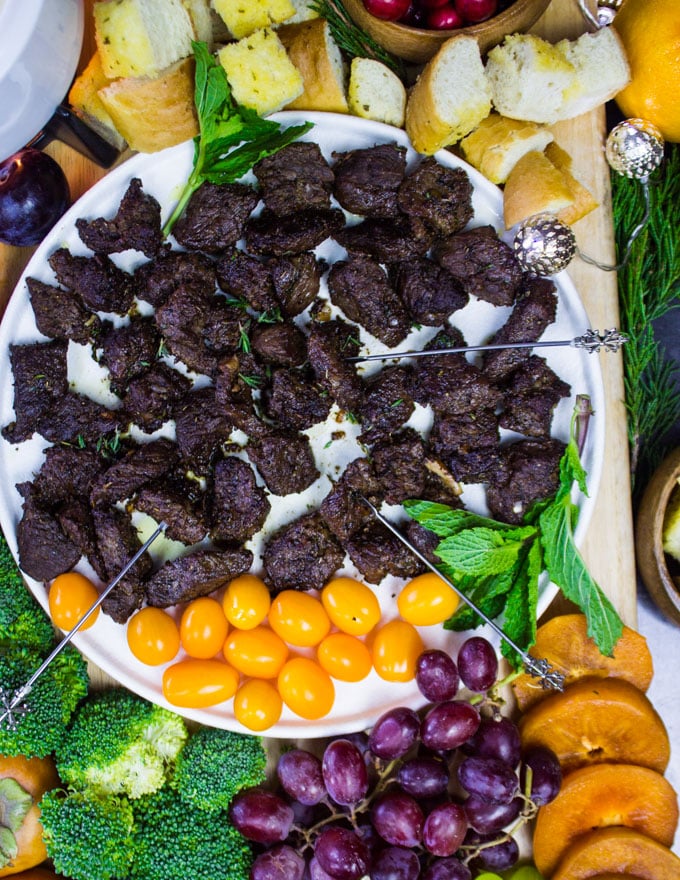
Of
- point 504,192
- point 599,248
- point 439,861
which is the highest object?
point 504,192

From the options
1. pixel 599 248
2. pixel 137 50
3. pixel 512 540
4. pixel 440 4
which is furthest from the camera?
pixel 599 248

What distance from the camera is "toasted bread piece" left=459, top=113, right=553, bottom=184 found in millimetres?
2324

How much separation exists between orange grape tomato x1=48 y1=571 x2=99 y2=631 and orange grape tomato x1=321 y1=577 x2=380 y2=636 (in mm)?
765

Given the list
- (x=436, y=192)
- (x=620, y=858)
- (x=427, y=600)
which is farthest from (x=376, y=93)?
(x=620, y=858)

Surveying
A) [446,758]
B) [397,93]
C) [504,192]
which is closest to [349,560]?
[446,758]

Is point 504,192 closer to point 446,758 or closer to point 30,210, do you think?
point 30,210

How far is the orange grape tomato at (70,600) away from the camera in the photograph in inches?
94.8

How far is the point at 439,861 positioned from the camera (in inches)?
93.0

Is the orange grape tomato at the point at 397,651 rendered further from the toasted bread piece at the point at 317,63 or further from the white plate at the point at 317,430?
the toasted bread piece at the point at 317,63

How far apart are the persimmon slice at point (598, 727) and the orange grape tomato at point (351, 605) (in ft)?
2.05

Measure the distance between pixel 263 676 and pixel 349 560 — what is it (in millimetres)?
473

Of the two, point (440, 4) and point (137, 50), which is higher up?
point (137, 50)

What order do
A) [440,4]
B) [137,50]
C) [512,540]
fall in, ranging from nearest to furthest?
[137,50], [440,4], [512,540]

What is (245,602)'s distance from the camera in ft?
7.95
